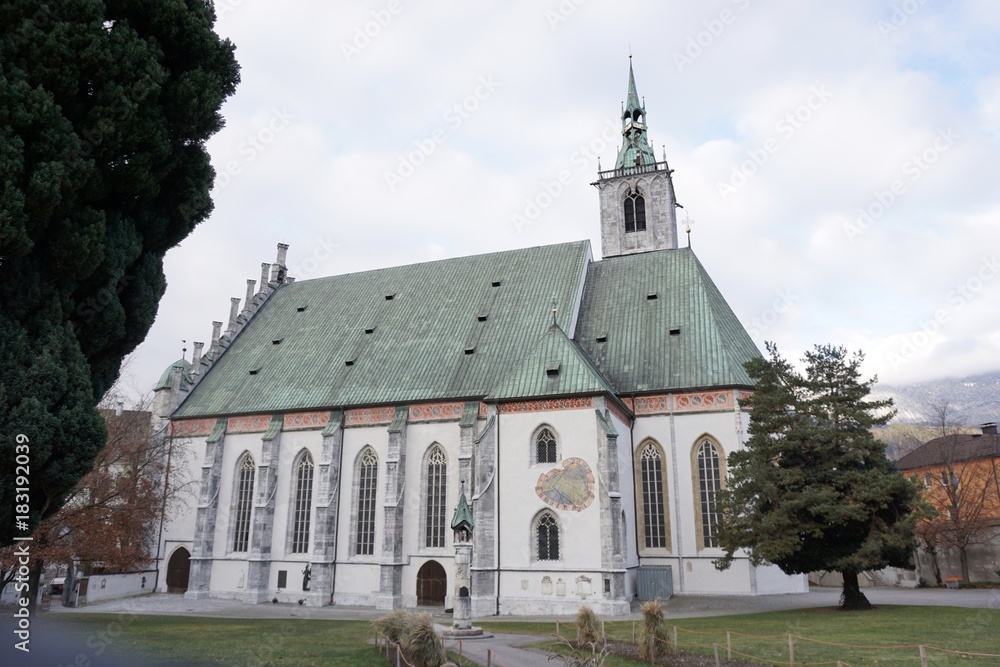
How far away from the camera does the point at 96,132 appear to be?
10.9 meters

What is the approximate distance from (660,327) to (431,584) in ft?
47.7

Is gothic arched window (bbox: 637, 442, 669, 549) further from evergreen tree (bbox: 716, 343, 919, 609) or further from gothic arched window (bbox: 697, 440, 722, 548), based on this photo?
evergreen tree (bbox: 716, 343, 919, 609)

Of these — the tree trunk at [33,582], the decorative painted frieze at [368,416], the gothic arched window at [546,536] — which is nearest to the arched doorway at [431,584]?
the gothic arched window at [546,536]

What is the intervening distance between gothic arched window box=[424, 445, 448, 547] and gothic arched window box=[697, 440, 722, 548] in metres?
10.2

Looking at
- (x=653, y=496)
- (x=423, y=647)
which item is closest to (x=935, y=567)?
(x=653, y=496)

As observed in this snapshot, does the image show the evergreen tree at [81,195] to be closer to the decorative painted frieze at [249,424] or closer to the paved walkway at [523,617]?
the paved walkway at [523,617]

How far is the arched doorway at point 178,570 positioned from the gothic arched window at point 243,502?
120 inches

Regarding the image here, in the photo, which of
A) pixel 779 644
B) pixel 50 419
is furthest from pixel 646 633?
pixel 50 419

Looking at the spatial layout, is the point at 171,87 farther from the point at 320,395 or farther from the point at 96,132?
the point at 320,395

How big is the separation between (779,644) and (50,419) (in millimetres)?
14755

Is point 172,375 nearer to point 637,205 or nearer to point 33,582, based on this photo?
point 33,582

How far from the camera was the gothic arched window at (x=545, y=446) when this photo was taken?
2583 centimetres

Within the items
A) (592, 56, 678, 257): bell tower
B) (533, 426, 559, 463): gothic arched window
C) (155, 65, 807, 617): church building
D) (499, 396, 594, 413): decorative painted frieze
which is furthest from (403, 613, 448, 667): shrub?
(592, 56, 678, 257): bell tower

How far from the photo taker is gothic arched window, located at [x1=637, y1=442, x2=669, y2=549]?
90.2ft
